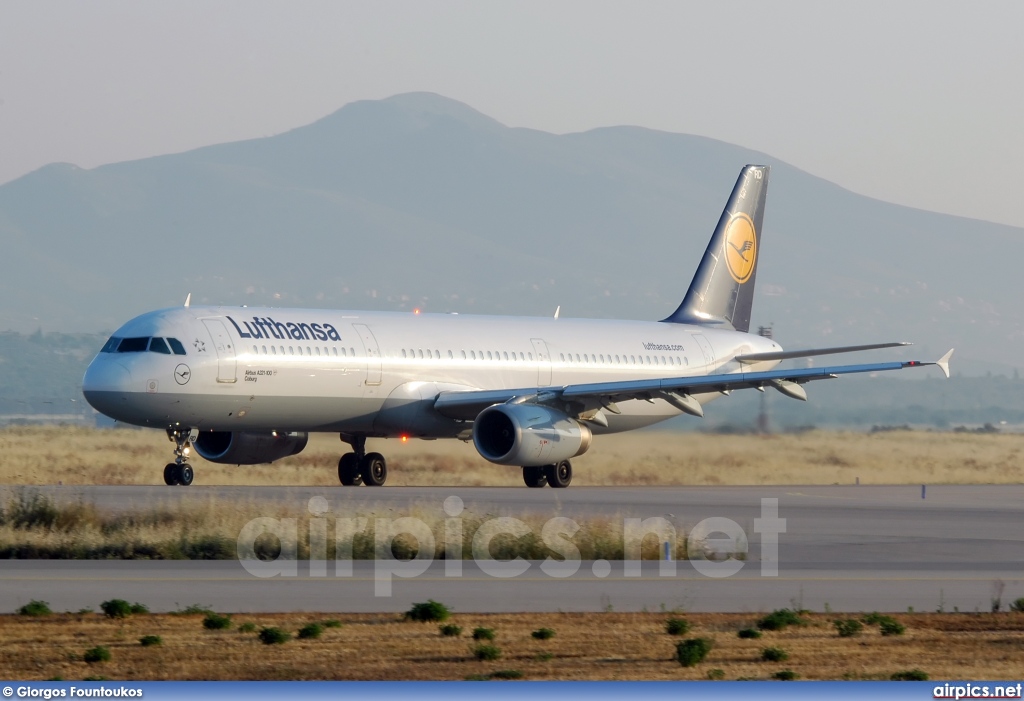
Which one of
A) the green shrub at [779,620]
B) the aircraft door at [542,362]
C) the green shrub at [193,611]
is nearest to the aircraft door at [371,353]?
the aircraft door at [542,362]

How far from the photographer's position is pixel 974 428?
75438 millimetres

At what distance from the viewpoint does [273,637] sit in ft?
41.7

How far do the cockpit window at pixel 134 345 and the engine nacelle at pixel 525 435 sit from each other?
676 centimetres

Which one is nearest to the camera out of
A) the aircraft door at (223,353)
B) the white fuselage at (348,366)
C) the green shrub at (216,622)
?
the green shrub at (216,622)

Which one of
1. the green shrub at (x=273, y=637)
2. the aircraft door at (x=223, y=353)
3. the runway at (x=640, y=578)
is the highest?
the aircraft door at (x=223, y=353)

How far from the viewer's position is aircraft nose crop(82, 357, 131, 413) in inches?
1241

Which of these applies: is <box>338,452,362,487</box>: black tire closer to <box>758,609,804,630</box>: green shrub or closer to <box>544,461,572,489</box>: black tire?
<box>544,461,572,489</box>: black tire

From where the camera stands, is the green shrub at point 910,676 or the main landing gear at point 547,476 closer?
the green shrub at point 910,676

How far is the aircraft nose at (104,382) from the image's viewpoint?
3152 centimetres

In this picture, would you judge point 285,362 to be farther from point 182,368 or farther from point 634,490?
point 634,490

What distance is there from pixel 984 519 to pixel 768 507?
3.64 meters

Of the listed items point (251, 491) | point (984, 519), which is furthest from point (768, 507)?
point (251, 491)

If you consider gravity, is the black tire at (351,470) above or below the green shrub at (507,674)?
above

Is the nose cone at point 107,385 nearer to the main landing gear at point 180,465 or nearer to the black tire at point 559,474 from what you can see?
the main landing gear at point 180,465
